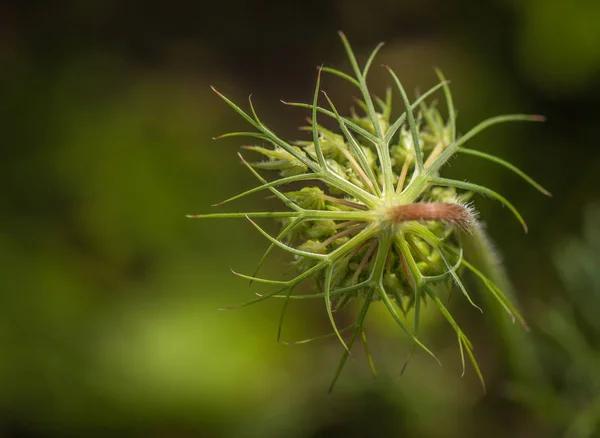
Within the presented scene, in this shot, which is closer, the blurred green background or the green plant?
the green plant

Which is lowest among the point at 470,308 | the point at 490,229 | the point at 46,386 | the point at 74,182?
the point at 46,386

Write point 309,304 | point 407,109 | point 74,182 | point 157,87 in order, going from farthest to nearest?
point 157,87 < point 74,182 < point 309,304 < point 407,109

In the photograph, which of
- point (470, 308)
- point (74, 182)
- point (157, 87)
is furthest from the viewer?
point (157, 87)

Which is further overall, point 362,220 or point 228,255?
point 228,255

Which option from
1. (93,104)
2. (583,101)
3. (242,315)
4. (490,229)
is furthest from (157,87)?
(583,101)

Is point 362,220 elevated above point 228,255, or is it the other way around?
point 362,220

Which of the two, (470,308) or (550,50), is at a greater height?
(550,50)

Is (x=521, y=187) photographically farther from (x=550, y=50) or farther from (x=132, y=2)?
(x=132, y=2)

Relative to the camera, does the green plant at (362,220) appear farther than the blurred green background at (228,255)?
No
